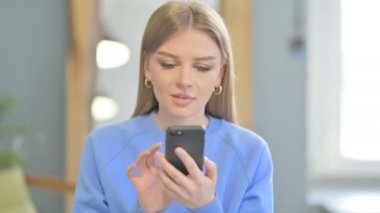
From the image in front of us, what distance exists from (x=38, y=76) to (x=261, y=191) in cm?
163

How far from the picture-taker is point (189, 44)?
97 cm

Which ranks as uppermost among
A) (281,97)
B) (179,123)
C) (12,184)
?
(179,123)

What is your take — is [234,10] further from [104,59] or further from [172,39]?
[172,39]

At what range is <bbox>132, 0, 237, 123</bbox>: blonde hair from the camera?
99 centimetres

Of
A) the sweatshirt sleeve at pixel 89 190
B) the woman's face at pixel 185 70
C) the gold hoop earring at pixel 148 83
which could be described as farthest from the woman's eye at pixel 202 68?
the sweatshirt sleeve at pixel 89 190

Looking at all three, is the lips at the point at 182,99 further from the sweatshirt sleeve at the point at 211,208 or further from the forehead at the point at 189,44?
the sweatshirt sleeve at the point at 211,208

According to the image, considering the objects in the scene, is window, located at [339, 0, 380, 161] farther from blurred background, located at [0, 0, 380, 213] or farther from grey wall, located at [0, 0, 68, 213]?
grey wall, located at [0, 0, 68, 213]

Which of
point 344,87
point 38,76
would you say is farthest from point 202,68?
point 344,87

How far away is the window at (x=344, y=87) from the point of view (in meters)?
2.59

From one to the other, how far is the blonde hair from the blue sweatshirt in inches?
2.1

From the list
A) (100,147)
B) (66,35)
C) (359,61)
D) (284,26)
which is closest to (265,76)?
(284,26)

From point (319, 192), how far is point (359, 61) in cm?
58

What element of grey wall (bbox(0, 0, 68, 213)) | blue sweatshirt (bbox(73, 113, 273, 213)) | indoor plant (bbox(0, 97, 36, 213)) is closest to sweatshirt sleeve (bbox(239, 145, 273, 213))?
blue sweatshirt (bbox(73, 113, 273, 213))

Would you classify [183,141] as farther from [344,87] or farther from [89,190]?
[344,87]
